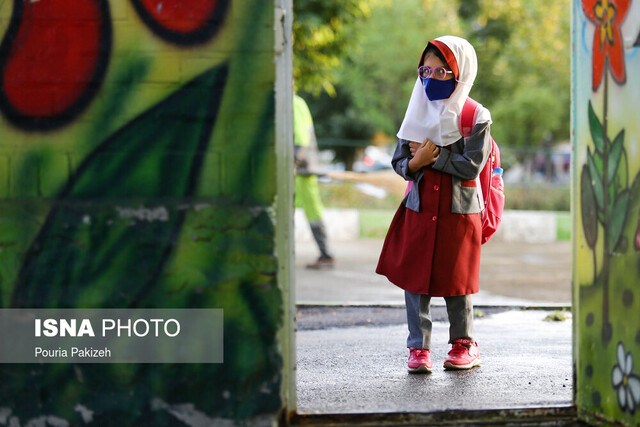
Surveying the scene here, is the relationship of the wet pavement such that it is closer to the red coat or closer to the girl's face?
the red coat

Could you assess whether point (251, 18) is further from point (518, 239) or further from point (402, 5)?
point (402, 5)

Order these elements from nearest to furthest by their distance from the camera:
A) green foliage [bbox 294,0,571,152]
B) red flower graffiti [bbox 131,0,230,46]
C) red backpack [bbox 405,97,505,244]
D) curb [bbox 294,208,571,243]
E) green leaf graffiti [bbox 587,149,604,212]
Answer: red flower graffiti [bbox 131,0,230,46] < green leaf graffiti [bbox 587,149,604,212] < red backpack [bbox 405,97,505,244] < curb [bbox 294,208,571,243] < green foliage [bbox 294,0,571,152]

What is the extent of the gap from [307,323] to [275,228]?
3.40 meters

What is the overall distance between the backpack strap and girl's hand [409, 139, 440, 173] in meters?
0.16

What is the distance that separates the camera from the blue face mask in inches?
180

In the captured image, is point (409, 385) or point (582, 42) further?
point (409, 385)

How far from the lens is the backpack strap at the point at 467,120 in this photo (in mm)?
4590

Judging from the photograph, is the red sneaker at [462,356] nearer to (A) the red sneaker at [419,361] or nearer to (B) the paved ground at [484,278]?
(A) the red sneaker at [419,361]

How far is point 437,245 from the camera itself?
4.58 m

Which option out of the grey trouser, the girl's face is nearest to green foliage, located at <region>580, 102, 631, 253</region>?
the girl's face

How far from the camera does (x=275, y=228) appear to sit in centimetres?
335

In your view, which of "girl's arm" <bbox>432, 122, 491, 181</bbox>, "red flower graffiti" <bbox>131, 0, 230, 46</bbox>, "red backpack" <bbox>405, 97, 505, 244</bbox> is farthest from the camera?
"red backpack" <bbox>405, 97, 505, 244</bbox>

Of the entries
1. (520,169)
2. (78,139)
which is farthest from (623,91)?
(520,169)
